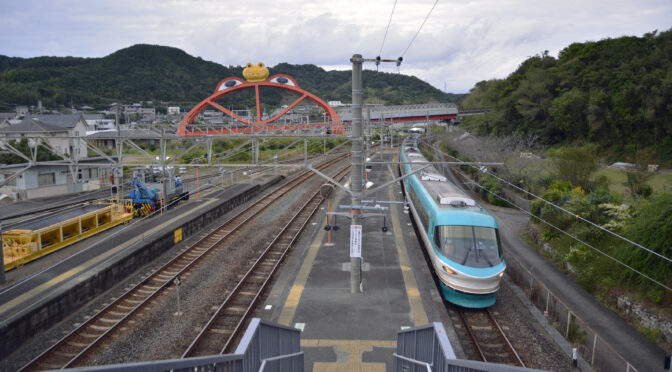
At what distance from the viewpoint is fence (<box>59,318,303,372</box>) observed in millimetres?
2978

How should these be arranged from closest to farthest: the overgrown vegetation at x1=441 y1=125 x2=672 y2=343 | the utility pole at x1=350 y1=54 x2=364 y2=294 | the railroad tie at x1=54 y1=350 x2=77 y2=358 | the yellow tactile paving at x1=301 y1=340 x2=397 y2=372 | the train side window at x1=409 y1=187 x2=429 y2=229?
the yellow tactile paving at x1=301 y1=340 x2=397 y2=372
the railroad tie at x1=54 y1=350 x2=77 y2=358
the overgrown vegetation at x1=441 y1=125 x2=672 y2=343
the utility pole at x1=350 y1=54 x2=364 y2=294
the train side window at x1=409 y1=187 x2=429 y2=229

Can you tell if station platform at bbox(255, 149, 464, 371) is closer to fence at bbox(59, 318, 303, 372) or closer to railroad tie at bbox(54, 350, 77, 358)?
fence at bbox(59, 318, 303, 372)

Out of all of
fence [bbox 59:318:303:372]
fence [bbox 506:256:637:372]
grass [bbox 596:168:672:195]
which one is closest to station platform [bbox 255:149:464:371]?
fence [bbox 59:318:303:372]

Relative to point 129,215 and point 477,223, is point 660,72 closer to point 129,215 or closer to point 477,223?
point 477,223

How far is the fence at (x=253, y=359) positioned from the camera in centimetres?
298

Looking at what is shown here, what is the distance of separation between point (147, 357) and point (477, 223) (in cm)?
935

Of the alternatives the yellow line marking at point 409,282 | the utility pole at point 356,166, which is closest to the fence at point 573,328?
the yellow line marking at point 409,282

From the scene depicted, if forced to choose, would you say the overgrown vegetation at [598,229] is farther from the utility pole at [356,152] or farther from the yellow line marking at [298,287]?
the yellow line marking at [298,287]

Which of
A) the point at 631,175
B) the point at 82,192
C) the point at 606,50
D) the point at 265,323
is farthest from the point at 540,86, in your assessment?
the point at 265,323

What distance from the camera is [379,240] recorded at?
62.9 feet

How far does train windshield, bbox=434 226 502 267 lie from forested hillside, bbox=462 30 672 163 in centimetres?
3426

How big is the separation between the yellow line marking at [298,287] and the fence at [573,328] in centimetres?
736

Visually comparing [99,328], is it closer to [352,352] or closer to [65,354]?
[65,354]

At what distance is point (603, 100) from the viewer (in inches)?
1660
